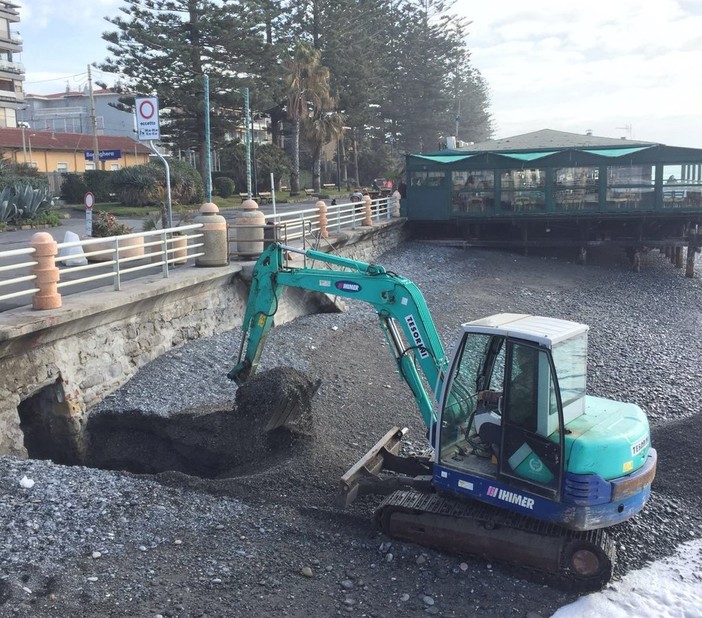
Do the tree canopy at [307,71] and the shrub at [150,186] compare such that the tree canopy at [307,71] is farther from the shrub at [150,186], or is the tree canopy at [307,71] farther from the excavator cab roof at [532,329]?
the excavator cab roof at [532,329]

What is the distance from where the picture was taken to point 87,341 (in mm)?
10648

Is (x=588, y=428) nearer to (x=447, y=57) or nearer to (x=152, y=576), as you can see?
(x=152, y=576)

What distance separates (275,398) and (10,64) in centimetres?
7069

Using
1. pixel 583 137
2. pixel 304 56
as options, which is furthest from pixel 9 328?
pixel 304 56

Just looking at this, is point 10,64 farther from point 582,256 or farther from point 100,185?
point 582,256

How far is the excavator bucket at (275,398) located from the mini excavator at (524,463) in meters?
2.23

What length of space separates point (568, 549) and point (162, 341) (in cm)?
800

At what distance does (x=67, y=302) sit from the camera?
10.6 metres

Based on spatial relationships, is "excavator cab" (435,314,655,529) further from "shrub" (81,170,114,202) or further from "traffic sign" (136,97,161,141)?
"shrub" (81,170,114,202)

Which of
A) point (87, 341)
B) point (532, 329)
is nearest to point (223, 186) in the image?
point (87, 341)

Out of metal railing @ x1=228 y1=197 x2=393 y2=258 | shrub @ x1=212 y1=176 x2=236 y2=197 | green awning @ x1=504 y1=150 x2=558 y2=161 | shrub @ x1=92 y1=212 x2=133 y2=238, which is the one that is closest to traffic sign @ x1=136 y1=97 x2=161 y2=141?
metal railing @ x1=228 y1=197 x2=393 y2=258

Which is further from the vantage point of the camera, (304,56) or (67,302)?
(304,56)

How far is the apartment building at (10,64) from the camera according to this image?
6638cm

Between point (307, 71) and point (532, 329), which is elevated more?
point (307, 71)
